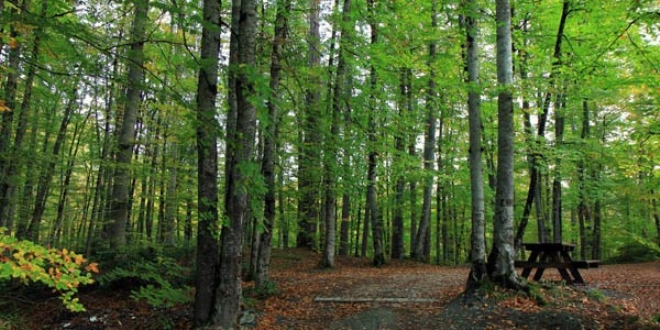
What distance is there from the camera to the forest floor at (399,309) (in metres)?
6.08

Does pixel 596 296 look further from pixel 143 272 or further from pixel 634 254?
pixel 634 254

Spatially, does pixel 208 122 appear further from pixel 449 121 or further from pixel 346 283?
pixel 449 121

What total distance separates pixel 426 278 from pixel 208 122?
23.0ft

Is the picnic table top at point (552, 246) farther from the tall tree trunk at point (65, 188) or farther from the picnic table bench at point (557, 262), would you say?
the tall tree trunk at point (65, 188)

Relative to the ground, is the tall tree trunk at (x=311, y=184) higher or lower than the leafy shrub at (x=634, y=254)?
higher

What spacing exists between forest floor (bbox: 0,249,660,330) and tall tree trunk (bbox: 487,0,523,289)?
0.42m

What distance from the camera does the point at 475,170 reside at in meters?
7.78

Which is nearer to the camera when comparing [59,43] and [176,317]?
[59,43]

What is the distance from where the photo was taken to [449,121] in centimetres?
1705

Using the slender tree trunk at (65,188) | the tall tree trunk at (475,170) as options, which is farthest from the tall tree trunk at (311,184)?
the slender tree trunk at (65,188)

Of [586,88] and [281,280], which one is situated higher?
[586,88]

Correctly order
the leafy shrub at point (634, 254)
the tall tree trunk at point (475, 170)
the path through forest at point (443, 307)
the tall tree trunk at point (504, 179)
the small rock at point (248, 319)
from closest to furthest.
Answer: the path through forest at point (443, 307)
the small rock at point (248, 319)
the tall tree trunk at point (504, 179)
the tall tree trunk at point (475, 170)
the leafy shrub at point (634, 254)

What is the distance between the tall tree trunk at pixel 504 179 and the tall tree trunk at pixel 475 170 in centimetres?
21

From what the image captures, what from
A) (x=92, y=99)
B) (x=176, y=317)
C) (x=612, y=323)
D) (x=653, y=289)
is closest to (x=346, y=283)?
(x=176, y=317)
